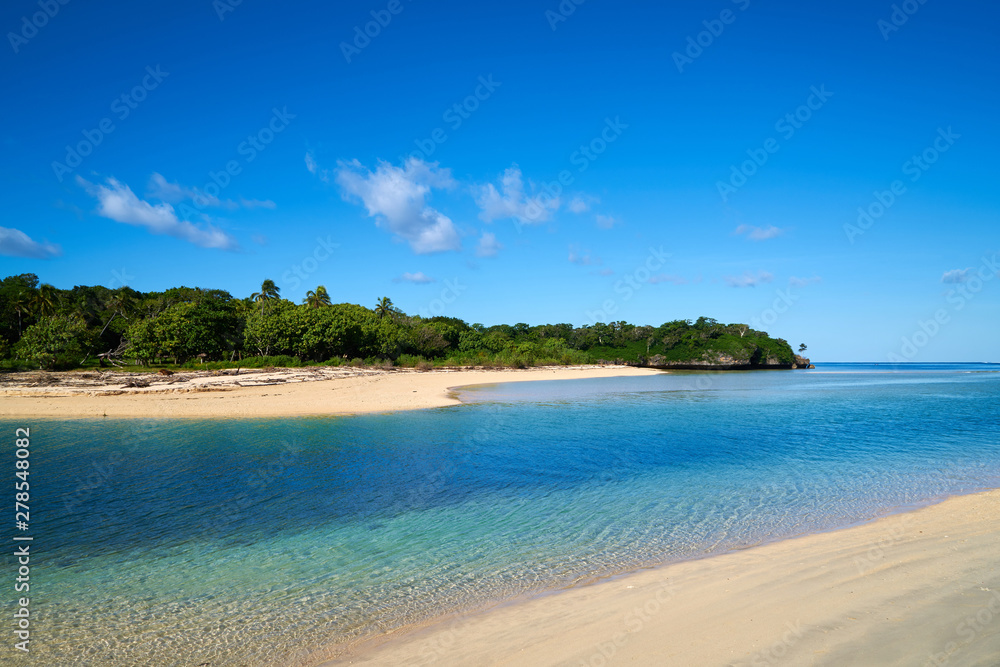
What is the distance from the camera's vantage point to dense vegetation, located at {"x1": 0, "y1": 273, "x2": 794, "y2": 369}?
4894cm

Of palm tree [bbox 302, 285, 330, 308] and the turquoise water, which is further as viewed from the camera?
palm tree [bbox 302, 285, 330, 308]

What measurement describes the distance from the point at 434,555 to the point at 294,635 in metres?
2.86

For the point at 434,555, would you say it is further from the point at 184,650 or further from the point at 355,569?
the point at 184,650

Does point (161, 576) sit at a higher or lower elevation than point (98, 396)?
lower

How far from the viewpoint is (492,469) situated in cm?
1494

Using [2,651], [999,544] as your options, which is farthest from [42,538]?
[999,544]

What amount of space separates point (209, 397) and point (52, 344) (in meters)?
24.2

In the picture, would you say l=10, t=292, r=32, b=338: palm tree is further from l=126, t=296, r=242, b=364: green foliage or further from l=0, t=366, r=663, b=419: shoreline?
l=0, t=366, r=663, b=419: shoreline

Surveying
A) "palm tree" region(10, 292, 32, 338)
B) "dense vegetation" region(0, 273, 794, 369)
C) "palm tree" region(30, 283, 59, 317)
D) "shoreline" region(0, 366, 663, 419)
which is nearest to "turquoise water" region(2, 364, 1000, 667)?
"shoreline" region(0, 366, 663, 419)

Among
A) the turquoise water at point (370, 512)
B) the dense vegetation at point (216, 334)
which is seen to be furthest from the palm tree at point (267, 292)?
the turquoise water at point (370, 512)

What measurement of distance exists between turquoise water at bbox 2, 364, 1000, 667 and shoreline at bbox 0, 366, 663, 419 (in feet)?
11.1

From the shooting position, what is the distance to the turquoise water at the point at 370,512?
245 inches

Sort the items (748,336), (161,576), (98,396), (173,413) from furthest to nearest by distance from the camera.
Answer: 1. (748,336)
2. (98,396)
3. (173,413)
4. (161,576)

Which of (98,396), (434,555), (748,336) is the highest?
(748,336)
